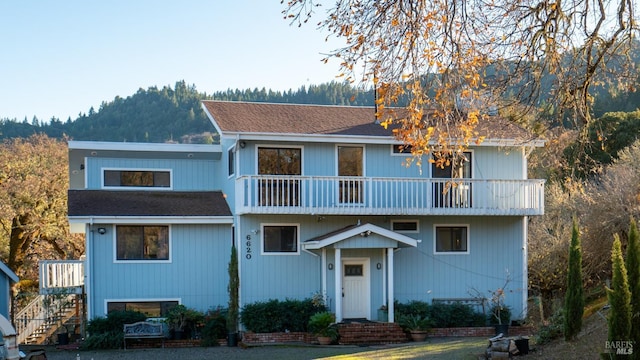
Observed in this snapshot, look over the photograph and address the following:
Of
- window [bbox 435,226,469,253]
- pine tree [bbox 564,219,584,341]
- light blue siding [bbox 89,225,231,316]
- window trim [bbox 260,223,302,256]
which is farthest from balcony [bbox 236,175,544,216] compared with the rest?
pine tree [bbox 564,219,584,341]

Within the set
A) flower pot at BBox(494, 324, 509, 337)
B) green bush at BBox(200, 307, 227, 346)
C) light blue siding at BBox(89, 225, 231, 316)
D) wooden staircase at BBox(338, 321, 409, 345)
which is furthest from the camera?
light blue siding at BBox(89, 225, 231, 316)

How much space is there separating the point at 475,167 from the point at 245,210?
7.87 meters

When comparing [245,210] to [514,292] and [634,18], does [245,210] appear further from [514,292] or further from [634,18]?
[634,18]

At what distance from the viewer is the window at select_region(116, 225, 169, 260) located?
2386cm

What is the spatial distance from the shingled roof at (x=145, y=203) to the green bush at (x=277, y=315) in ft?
10.6

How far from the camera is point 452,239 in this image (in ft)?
83.5

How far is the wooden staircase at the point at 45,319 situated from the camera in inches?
985

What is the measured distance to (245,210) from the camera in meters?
22.8

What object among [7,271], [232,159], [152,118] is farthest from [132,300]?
[152,118]

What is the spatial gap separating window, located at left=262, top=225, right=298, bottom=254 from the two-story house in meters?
0.03

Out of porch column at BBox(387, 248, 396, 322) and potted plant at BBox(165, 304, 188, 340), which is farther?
porch column at BBox(387, 248, 396, 322)

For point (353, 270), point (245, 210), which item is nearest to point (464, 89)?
point (245, 210)

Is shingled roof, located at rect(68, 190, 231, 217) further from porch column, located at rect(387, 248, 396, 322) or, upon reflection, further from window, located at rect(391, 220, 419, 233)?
window, located at rect(391, 220, 419, 233)

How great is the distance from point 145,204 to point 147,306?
3171 mm
